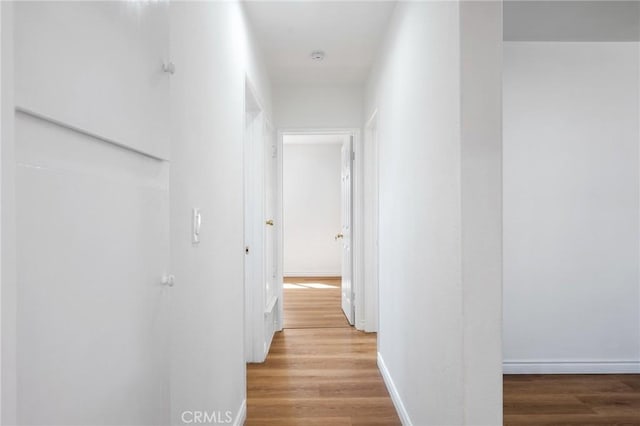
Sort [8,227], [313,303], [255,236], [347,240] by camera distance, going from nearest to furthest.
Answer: [8,227], [255,236], [347,240], [313,303]

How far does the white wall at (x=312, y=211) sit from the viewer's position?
719 centimetres

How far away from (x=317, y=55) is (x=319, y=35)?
358 mm

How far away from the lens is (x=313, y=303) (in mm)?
5129

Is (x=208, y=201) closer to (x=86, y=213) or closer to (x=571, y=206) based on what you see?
(x=86, y=213)

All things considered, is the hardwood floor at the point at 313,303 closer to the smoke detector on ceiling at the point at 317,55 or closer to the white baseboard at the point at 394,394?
the white baseboard at the point at 394,394

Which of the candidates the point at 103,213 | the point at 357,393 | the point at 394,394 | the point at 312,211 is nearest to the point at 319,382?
the point at 357,393

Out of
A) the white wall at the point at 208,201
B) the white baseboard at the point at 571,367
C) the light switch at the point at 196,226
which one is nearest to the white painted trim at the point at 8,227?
the white wall at the point at 208,201

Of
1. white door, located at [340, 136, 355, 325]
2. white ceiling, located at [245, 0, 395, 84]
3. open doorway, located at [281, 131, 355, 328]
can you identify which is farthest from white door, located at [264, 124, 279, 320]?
open doorway, located at [281, 131, 355, 328]

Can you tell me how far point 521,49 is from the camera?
2.85 m

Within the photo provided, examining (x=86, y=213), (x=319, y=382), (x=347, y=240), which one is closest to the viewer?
(x=86, y=213)

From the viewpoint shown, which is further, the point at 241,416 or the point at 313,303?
the point at 313,303

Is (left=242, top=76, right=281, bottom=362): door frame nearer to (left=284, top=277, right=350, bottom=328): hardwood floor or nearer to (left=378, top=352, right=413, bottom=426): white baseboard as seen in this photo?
(left=378, top=352, right=413, bottom=426): white baseboard

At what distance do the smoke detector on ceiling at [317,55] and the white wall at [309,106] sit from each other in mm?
672

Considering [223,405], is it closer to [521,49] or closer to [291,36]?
[291,36]
